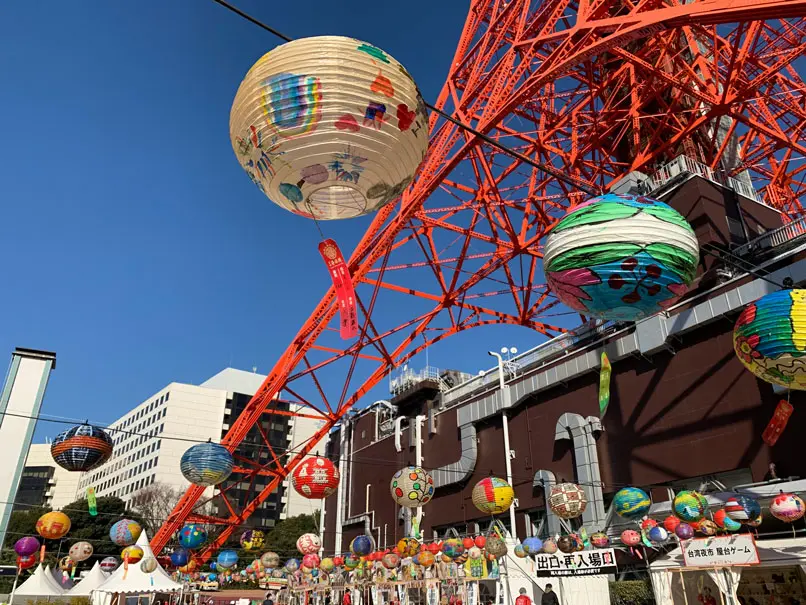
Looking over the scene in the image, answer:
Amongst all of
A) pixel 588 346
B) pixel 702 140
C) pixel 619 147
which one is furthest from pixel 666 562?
pixel 619 147

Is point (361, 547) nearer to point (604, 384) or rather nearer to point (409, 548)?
point (409, 548)

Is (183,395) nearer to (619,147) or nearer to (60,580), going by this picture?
(60,580)

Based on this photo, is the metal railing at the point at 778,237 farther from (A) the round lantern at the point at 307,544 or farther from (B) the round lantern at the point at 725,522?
(A) the round lantern at the point at 307,544

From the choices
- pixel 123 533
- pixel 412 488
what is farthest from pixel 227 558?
pixel 412 488

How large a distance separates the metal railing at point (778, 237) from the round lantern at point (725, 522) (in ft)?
23.8

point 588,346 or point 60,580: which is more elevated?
point 588,346

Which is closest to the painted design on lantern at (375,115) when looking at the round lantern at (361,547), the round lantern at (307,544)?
the round lantern at (361,547)

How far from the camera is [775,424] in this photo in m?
11.4

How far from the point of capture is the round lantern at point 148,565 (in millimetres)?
16406

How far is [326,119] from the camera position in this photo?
13.5 ft

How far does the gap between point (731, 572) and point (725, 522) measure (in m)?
0.88

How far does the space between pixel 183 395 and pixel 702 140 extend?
64.6m

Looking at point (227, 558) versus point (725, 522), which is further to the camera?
point (227, 558)

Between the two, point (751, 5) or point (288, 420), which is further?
point (288, 420)
